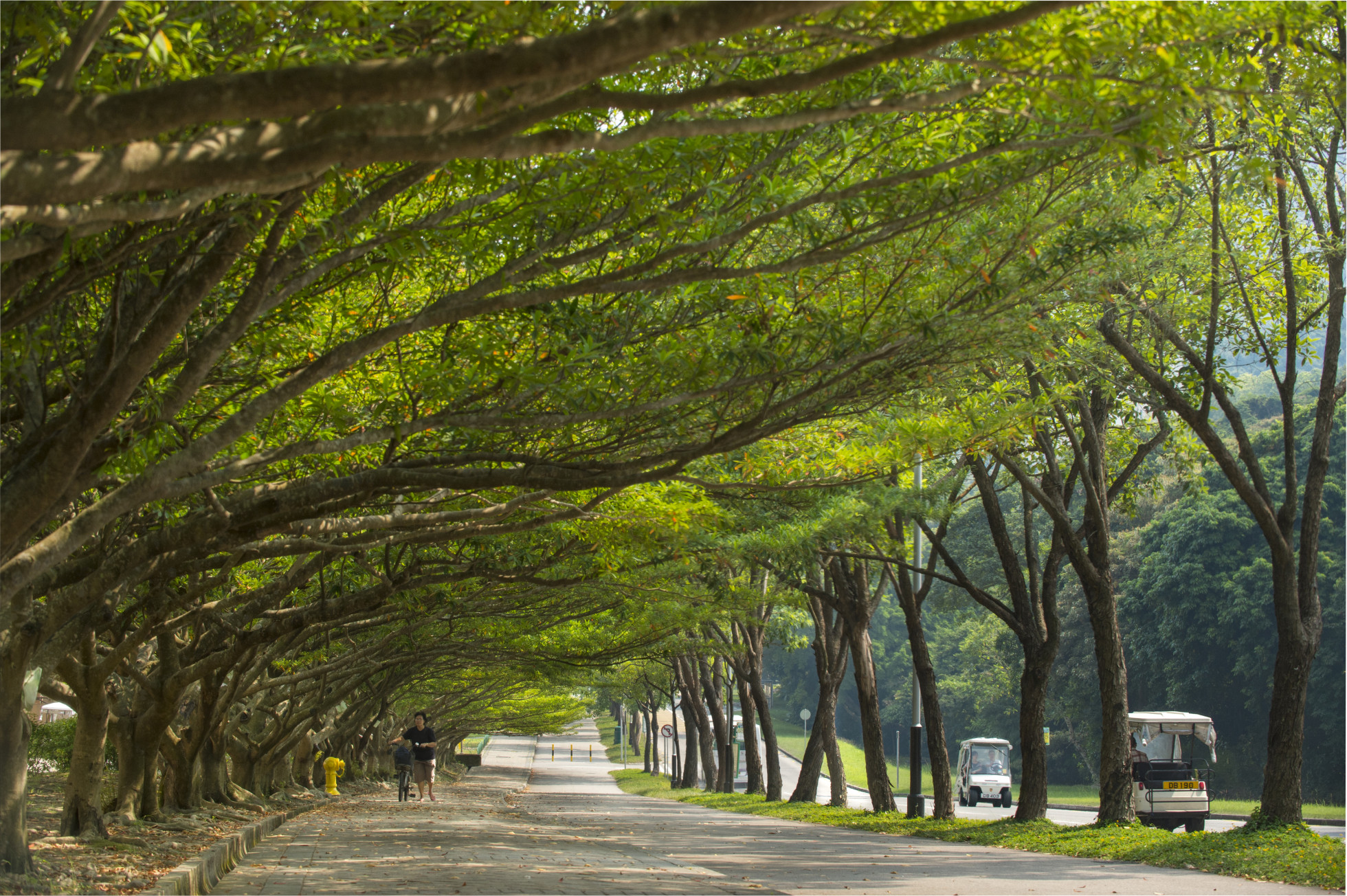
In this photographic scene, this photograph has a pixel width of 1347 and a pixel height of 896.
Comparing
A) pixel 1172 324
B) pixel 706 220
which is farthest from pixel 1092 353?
pixel 706 220

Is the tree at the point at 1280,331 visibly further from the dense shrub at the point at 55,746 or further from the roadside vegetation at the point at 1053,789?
the dense shrub at the point at 55,746

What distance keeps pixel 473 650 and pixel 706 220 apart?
18.9m

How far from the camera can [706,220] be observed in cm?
648

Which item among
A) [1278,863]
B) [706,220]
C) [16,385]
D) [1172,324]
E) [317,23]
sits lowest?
[1278,863]

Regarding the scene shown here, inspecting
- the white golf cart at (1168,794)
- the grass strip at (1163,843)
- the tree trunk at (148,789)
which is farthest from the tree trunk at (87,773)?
the white golf cart at (1168,794)

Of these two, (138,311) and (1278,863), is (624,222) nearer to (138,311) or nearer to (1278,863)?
(138,311)

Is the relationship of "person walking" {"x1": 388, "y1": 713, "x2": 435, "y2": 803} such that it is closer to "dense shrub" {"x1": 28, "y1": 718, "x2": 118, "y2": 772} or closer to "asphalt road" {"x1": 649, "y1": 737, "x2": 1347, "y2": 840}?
"dense shrub" {"x1": 28, "y1": 718, "x2": 118, "y2": 772}

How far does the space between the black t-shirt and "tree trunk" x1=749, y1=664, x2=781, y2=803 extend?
858cm

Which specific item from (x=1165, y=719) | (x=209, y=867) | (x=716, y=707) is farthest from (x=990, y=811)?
(x=209, y=867)

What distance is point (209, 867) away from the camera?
9.81 m

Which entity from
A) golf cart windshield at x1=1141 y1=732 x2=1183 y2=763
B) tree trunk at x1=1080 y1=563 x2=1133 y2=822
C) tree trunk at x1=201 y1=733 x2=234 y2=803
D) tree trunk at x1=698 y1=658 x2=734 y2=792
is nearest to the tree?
tree trunk at x1=1080 y1=563 x2=1133 y2=822

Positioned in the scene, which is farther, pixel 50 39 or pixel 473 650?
pixel 473 650

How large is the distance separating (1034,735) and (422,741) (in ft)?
41.6

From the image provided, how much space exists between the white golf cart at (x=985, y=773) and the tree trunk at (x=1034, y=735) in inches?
1046
